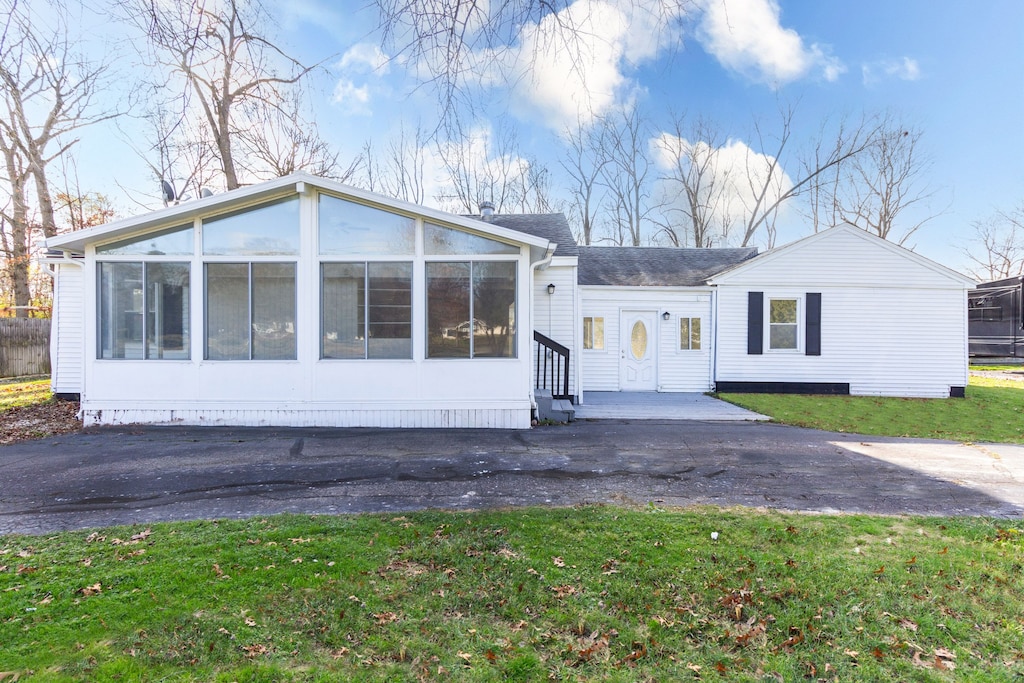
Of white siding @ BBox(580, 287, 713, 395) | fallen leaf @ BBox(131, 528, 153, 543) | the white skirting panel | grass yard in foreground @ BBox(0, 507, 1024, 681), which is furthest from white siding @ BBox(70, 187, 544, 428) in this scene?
white siding @ BBox(580, 287, 713, 395)

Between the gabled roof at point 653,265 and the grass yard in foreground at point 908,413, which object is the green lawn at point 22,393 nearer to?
the gabled roof at point 653,265

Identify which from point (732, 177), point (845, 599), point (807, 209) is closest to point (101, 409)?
point (845, 599)

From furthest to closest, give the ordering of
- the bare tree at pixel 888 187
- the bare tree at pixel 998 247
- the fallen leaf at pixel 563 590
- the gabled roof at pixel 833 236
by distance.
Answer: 1. the bare tree at pixel 998 247
2. the bare tree at pixel 888 187
3. the gabled roof at pixel 833 236
4. the fallen leaf at pixel 563 590

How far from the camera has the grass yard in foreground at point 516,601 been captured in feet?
8.34

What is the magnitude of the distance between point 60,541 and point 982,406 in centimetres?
1589

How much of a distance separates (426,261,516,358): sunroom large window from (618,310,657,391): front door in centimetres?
527

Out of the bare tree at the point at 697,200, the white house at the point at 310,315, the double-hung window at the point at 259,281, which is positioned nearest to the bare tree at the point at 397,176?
the bare tree at the point at 697,200

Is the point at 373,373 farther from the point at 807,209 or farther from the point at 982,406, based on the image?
the point at 807,209

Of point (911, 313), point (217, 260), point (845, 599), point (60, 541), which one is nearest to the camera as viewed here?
point (845, 599)

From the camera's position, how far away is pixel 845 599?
3.15 metres

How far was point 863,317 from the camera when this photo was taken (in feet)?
41.7

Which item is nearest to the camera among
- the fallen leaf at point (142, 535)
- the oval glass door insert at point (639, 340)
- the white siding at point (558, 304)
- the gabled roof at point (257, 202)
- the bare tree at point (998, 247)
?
the fallen leaf at point (142, 535)

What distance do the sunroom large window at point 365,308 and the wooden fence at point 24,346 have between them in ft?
48.5

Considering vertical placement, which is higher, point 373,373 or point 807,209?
point 807,209
